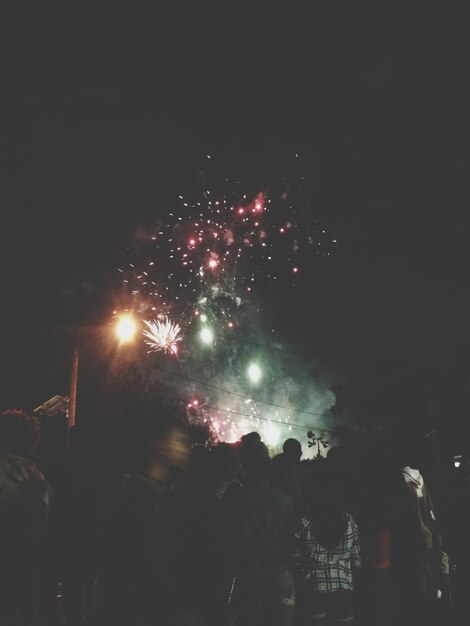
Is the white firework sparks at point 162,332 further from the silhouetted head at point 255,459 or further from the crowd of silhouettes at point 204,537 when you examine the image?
the silhouetted head at point 255,459

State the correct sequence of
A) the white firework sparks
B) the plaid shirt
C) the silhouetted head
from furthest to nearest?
the white firework sparks → the silhouetted head → the plaid shirt

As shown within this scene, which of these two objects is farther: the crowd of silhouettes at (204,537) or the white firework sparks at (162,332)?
the white firework sparks at (162,332)

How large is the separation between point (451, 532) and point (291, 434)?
7922cm

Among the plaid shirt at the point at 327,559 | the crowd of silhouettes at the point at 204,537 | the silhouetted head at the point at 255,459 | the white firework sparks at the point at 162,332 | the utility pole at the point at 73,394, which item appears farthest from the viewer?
the white firework sparks at the point at 162,332

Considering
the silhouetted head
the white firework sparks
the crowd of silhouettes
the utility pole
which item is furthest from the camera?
the white firework sparks

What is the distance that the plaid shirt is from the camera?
14.2 feet

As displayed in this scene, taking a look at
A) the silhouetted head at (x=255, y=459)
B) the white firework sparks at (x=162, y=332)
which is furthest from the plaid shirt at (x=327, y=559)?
the white firework sparks at (x=162, y=332)

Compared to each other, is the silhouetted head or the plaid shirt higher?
the silhouetted head

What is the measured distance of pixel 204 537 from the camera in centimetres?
446

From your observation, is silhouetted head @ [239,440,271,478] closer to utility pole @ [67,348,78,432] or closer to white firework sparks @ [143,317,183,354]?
utility pole @ [67,348,78,432]

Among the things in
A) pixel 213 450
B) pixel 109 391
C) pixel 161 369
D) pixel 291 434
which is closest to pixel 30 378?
pixel 109 391

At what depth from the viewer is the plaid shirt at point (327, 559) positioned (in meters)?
4.33

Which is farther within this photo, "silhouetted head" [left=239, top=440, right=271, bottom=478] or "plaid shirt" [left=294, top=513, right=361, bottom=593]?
"silhouetted head" [left=239, top=440, right=271, bottom=478]

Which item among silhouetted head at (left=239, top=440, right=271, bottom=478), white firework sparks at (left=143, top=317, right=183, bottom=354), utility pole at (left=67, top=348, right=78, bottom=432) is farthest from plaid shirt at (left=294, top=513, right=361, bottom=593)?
white firework sparks at (left=143, top=317, right=183, bottom=354)
